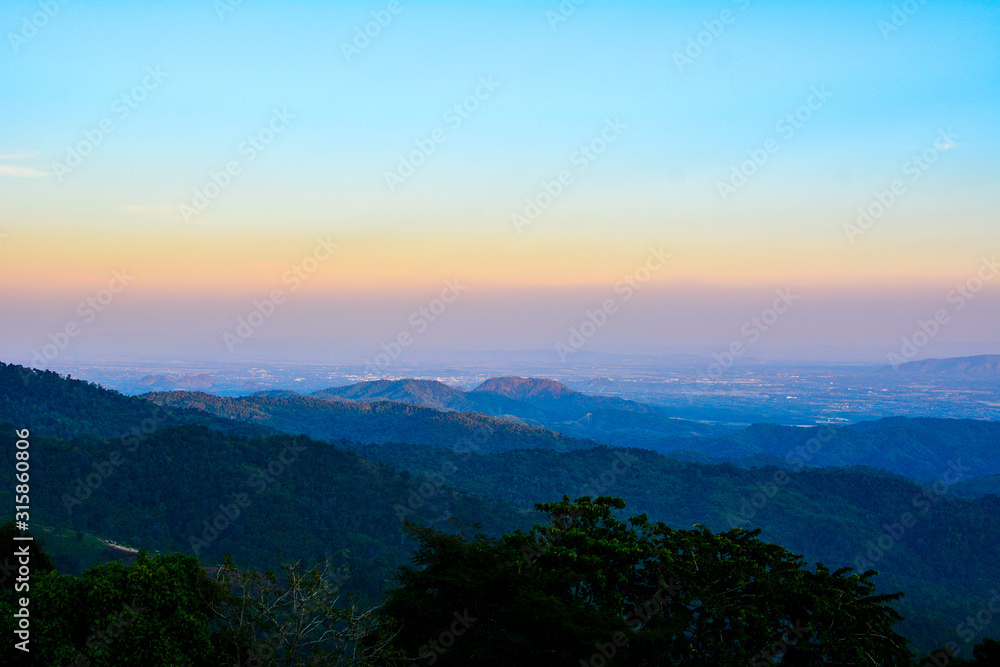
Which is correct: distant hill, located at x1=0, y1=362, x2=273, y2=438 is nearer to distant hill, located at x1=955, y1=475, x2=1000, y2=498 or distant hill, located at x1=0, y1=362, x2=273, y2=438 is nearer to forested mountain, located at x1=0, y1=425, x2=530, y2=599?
forested mountain, located at x1=0, y1=425, x2=530, y2=599

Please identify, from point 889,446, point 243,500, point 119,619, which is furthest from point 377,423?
point 119,619

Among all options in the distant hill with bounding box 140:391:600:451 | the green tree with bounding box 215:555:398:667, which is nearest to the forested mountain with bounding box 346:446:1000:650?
the distant hill with bounding box 140:391:600:451

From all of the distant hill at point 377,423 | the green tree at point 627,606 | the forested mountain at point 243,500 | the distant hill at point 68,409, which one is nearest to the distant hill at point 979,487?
the distant hill at point 377,423

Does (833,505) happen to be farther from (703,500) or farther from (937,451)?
(937,451)

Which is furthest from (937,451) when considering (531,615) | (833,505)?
(531,615)

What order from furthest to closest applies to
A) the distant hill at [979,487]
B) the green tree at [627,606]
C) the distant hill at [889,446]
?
the distant hill at [889,446], the distant hill at [979,487], the green tree at [627,606]

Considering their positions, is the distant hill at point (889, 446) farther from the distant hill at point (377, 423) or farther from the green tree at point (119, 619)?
the green tree at point (119, 619)
